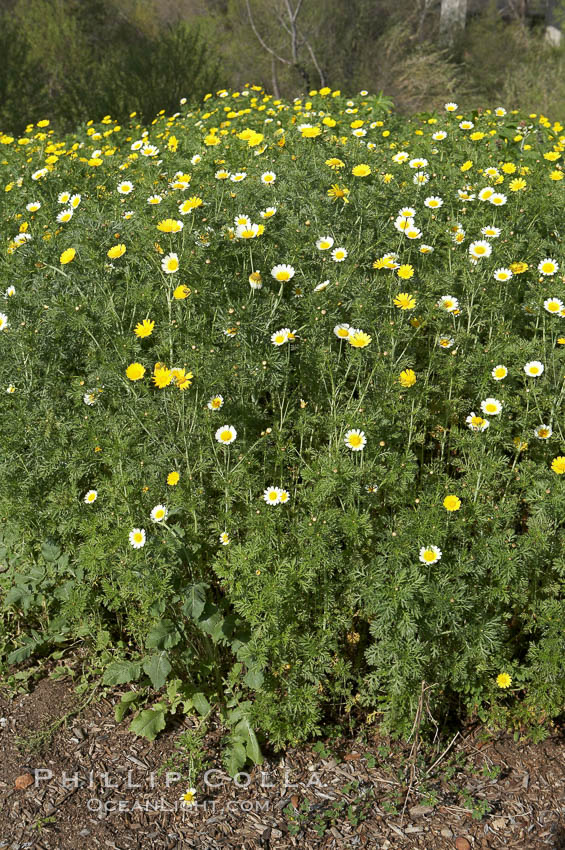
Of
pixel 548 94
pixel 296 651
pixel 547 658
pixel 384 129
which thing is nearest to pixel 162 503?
pixel 296 651

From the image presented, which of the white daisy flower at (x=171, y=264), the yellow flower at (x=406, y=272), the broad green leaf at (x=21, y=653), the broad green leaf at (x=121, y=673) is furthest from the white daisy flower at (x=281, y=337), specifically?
Answer: the broad green leaf at (x=21, y=653)

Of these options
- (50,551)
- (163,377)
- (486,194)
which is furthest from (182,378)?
(486,194)

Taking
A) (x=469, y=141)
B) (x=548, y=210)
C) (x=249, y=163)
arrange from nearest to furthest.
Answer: (x=548, y=210) < (x=249, y=163) < (x=469, y=141)

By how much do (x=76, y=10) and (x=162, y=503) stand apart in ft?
48.9

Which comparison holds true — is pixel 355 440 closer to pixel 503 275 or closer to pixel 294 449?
pixel 294 449

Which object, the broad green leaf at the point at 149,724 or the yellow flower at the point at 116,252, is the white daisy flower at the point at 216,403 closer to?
the yellow flower at the point at 116,252

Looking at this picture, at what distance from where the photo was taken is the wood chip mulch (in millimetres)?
2398

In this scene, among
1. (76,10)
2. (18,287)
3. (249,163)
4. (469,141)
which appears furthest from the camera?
(76,10)

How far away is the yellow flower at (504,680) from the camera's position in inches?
101

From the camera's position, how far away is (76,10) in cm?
1452

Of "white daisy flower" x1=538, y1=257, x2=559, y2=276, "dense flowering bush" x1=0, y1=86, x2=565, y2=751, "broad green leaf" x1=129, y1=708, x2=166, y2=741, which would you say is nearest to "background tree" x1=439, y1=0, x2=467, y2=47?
"dense flowering bush" x1=0, y1=86, x2=565, y2=751

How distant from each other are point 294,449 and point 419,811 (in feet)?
4.33

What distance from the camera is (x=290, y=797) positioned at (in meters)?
2.53

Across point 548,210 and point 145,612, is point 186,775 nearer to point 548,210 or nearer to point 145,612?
point 145,612
